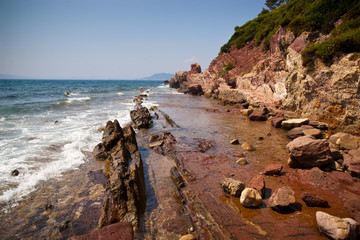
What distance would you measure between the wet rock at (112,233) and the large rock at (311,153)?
7082 millimetres

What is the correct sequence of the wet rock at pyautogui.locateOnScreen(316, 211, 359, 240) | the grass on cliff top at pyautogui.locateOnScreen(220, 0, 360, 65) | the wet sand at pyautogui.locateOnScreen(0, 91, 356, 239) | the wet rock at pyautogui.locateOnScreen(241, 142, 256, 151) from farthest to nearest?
the grass on cliff top at pyautogui.locateOnScreen(220, 0, 360, 65) → the wet rock at pyautogui.locateOnScreen(241, 142, 256, 151) → the wet sand at pyautogui.locateOnScreen(0, 91, 356, 239) → the wet rock at pyautogui.locateOnScreen(316, 211, 359, 240)

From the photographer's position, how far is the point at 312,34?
17000 millimetres

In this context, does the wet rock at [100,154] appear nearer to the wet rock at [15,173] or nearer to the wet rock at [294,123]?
the wet rock at [15,173]

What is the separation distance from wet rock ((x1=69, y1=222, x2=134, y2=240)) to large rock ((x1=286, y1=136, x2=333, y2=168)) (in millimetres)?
7082

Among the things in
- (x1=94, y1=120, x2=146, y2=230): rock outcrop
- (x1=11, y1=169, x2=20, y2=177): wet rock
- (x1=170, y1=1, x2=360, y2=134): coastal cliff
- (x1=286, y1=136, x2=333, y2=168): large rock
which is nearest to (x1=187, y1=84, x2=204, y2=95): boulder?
(x1=170, y1=1, x2=360, y2=134): coastal cliff

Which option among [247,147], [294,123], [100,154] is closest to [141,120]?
[100,154]

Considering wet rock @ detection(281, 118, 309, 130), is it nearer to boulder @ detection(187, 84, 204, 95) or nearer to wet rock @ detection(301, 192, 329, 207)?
wet rock @ detection(301, 192, 329, 207)

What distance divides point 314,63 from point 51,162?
60.5 feet

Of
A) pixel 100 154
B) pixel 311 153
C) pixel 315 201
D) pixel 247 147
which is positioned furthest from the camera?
pixel 247 147

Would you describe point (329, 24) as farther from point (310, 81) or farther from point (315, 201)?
point (315, 201)

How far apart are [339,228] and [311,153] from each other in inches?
153

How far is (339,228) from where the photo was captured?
4.37 metres

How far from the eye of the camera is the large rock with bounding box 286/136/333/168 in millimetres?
7637

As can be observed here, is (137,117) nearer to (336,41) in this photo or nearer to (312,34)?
(336,41)
